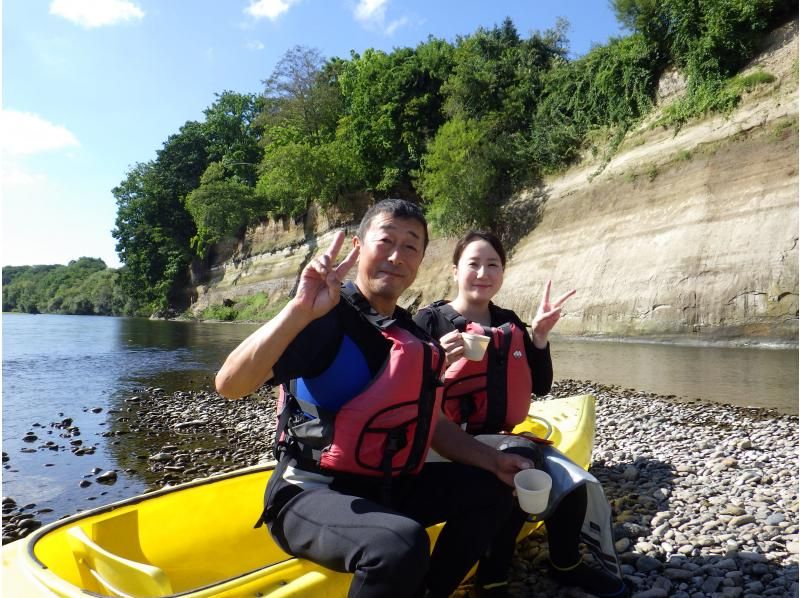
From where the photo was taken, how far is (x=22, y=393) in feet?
30.6

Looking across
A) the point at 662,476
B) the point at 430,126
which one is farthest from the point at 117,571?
the point at 430,126

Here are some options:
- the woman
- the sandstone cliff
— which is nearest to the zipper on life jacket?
the woman

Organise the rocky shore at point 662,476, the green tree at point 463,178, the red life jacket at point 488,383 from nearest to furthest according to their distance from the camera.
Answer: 1. the rocky shore at point 662,476
2. the red life jacket at point 488,383
3. the green tree at point 463,178

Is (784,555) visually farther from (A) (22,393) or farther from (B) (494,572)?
(A) (22,393)

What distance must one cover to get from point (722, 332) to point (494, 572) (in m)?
12.4

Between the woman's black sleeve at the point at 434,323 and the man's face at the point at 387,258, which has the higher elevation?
the man's face at the point at 387,258

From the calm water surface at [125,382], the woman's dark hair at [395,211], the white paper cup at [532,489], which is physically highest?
the woman's dark hair at [395,211]

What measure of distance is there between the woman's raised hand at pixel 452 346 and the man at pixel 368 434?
0.07 m

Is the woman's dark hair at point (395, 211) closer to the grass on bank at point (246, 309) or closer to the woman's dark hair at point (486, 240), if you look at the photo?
the woman's dark hair at point (486, 240)

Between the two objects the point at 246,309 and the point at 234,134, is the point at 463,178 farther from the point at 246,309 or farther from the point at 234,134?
the point at 234,134

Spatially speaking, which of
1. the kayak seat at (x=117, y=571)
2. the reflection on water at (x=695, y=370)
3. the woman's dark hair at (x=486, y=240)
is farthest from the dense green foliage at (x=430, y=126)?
the kayak seat at (x=117, y=571)

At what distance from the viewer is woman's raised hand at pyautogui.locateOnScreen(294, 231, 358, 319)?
1.65 metres

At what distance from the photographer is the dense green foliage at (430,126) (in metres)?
16.8

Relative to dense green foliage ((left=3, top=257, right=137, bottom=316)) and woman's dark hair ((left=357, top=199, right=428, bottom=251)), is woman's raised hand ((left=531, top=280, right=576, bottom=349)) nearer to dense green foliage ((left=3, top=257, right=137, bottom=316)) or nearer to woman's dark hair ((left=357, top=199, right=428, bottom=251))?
woman's dark hair ((left=357, top=199, right=428, bottom=251))
